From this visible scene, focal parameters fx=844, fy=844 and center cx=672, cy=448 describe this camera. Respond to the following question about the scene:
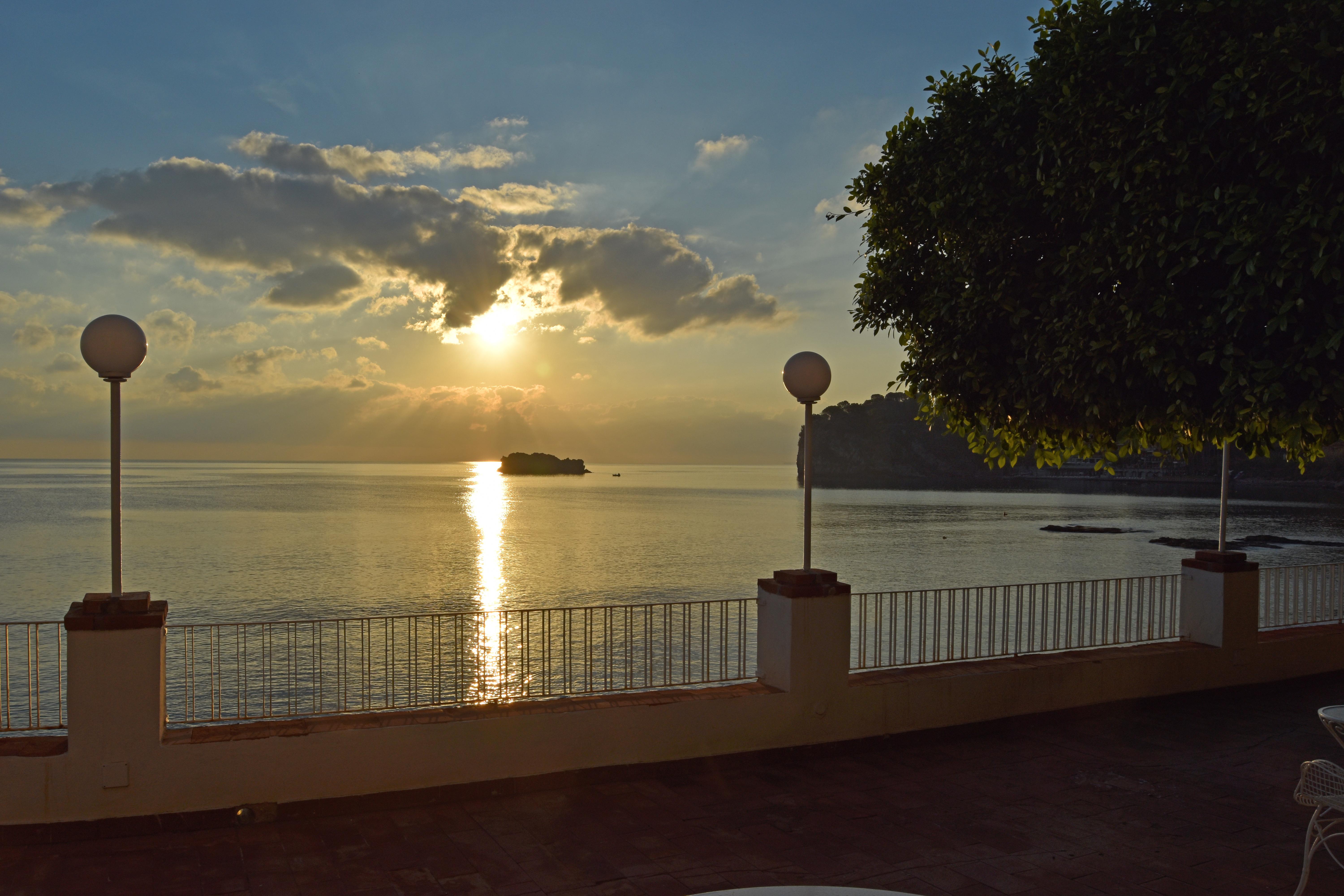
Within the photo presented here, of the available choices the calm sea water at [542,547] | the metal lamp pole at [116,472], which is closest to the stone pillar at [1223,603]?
the metal lamp pole at [116,472]

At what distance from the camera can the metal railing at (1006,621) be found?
7.43 meters

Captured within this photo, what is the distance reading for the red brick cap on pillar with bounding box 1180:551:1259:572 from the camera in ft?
25.4

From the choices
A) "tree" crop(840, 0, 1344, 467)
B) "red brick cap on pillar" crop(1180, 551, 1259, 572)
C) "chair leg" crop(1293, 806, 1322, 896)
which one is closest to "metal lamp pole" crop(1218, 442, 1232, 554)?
"red brick cap on pillar" crop(1180, 551, 1259, 572)

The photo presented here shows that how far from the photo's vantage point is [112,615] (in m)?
4.49

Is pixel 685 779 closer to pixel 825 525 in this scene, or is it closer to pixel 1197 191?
pixel 1197 191

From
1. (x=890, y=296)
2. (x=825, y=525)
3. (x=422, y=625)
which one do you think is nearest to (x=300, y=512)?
(x=825, y=525)

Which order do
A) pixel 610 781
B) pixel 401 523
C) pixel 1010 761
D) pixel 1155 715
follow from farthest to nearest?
pixel 401 523 < pixel 1155 715 < pixel 1010 761 < pixel 610 781

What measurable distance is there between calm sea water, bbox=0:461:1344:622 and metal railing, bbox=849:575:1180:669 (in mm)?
6864

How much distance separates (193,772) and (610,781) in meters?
2.36

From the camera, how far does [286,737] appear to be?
4754 mm

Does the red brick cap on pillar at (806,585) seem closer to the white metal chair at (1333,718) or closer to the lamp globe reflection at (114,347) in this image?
the white metal chair at (1333,718)

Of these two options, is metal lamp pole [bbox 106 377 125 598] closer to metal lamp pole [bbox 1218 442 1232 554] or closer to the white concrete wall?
the white concrete wall

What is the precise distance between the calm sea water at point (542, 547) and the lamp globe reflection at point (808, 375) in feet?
89.7

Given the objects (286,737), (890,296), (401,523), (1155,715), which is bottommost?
(401,523)
